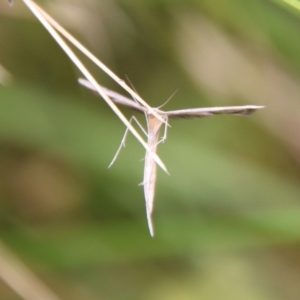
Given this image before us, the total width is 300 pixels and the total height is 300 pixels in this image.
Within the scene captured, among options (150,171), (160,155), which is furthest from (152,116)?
(160,155)

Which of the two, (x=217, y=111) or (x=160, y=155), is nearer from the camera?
(x=217, y=111)

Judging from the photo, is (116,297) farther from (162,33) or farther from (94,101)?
(162,33)

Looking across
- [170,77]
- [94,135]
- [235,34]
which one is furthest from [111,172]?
[235,34]

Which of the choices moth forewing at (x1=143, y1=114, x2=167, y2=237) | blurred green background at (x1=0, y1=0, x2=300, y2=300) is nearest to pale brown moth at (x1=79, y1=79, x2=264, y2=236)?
moth forewing at (x1=143, y1=114, x2=167, y2=237)

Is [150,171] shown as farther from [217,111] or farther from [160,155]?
[160,155]

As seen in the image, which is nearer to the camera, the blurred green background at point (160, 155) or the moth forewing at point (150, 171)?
the moth forewing at point (150, 171)

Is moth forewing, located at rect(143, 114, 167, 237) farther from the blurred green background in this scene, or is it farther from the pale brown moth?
the blurred green background

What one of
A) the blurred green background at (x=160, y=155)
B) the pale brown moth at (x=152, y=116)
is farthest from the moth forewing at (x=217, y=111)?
the blurred green background at (x=160, y=155)

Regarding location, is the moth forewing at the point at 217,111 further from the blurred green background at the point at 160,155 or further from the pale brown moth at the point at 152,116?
the blurred green background at the point at 160,155

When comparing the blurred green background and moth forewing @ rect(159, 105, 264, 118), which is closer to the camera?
moth forewing @ rect(159, 105, 264, 118)
